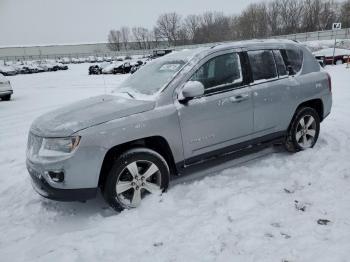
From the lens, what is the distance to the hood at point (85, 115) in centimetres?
351

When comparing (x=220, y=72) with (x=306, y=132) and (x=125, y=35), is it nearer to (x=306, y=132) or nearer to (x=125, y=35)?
(x=306, y=132)

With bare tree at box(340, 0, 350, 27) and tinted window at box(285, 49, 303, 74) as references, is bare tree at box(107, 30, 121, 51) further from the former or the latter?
tinted window at box(285, 49, 303, 74)

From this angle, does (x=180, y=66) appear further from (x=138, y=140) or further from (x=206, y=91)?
(x=138, y=140)

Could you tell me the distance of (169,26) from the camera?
11600cm

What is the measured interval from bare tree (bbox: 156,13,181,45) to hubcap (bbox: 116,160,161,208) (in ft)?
Answer: 377

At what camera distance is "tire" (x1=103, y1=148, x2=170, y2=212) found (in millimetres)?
3594

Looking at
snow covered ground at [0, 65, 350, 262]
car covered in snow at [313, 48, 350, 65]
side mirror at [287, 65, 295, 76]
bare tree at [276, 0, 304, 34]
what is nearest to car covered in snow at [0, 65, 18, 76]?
car covered in snow at [313, 48, 350, 65]

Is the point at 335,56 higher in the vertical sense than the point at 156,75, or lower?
lower

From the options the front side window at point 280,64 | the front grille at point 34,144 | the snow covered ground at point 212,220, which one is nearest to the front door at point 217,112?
the snow covered ground at point 212,220

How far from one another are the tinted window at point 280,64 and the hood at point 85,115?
216 centimetres

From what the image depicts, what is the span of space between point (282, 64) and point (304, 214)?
240cm

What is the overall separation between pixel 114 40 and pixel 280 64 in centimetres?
12964

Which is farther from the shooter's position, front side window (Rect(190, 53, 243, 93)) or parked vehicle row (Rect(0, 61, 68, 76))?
parked vehicle row (Rect(0, 61, 68, 76))

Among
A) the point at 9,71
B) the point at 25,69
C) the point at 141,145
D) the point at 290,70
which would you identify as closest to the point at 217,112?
the point at 141,145
